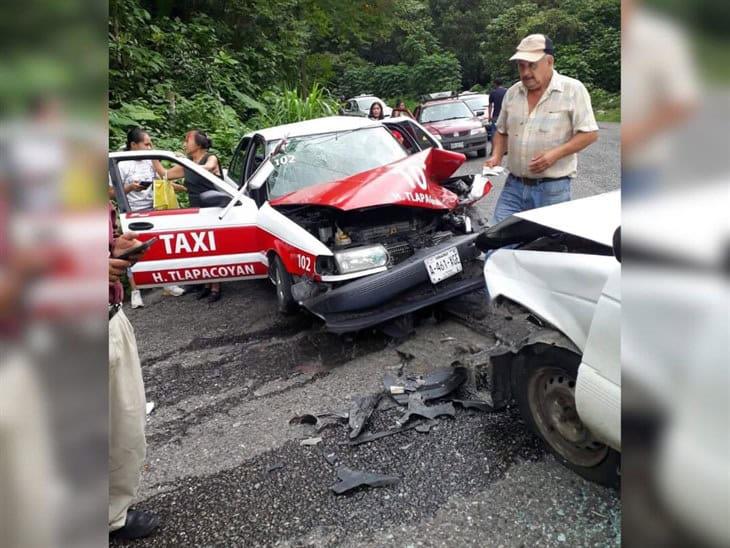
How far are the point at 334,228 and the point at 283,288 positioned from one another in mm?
695

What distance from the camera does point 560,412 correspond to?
2691 mm

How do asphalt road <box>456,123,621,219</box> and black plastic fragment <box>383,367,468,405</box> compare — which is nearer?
black plastic fragment <box>383,367,468,405</box>

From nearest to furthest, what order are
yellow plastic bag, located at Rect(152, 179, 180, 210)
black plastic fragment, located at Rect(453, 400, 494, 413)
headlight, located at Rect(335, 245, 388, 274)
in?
black plastic fragment, located at Rect(453, 400, 494, 413), headlight, located at Rect(335, 245, 388, 274), yellow plastic bag, located at Rect(152, 179, 180, 210)

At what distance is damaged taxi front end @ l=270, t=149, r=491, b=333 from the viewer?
13.8 feet

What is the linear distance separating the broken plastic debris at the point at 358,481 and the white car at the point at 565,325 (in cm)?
71

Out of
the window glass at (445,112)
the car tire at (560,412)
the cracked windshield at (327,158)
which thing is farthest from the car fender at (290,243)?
the window glass at (445,112)

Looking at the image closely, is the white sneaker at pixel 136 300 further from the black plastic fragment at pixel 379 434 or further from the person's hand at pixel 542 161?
the person's hand at pixel 542 161

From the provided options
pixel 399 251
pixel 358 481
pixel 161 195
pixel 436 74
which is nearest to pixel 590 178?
pixel 399 251

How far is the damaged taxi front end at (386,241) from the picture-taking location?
165 inches

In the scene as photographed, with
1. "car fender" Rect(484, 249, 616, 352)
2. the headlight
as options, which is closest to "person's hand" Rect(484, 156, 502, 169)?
the headlight

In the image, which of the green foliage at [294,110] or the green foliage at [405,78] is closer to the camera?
the green foliage at [294,110]

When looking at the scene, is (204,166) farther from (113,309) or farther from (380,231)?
(113,309)

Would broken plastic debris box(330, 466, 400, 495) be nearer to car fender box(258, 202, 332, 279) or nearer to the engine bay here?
car fender box(258, 202, 332, 279)

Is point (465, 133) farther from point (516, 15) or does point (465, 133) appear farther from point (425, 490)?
point (425, 490)
